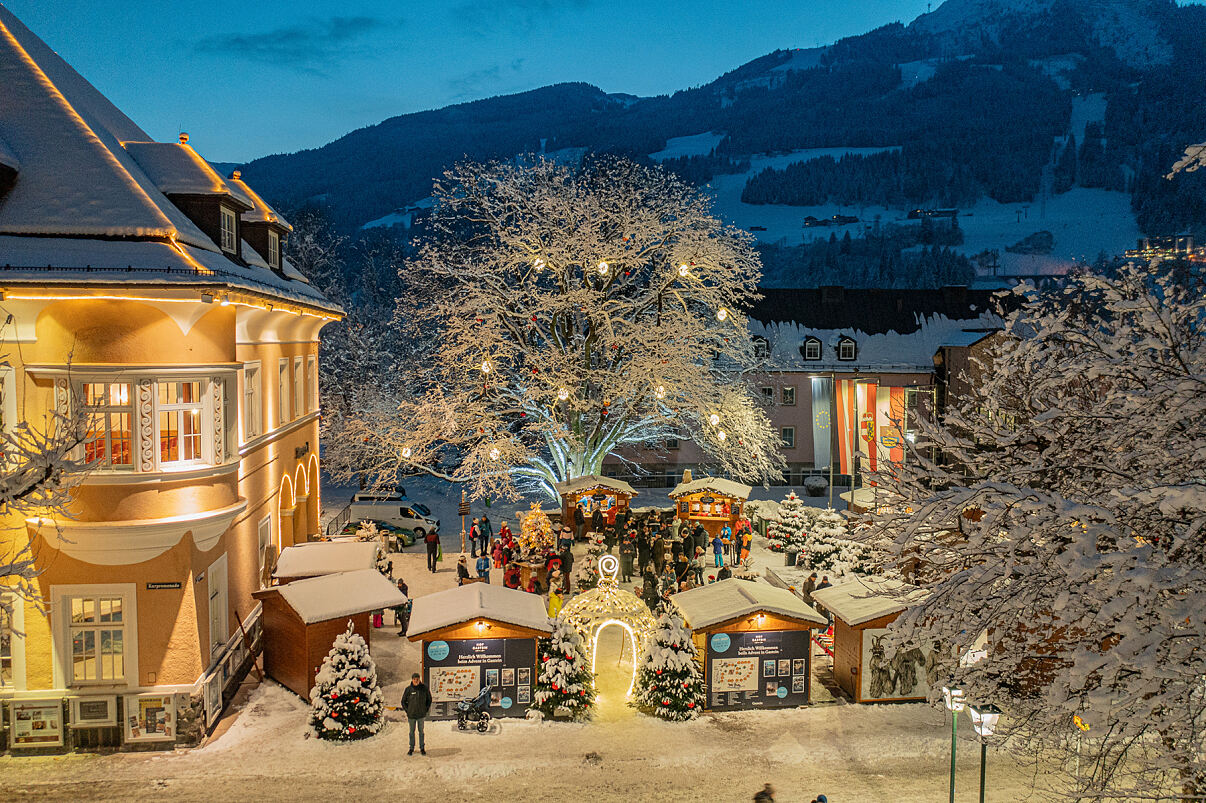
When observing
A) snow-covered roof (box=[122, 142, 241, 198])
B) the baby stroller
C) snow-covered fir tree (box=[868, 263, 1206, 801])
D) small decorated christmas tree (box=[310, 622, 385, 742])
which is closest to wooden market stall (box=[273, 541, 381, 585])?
small decorated christmas tree (box=[310, 622, 385, 742])

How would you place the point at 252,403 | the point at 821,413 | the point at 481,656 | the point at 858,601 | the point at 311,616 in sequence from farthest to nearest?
the point at 821,413, the point at 252,403, the point at 858,601, the point at 311,616, the point at 481,656

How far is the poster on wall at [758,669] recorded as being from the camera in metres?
17.0

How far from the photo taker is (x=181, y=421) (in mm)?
15039

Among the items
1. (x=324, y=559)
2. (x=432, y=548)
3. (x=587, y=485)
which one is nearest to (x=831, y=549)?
(x=587, y=485)

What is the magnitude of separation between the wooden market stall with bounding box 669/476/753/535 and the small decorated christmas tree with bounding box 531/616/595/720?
14180 mm

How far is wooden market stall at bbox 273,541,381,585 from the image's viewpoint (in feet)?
65.3

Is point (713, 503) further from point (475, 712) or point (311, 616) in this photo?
point (311, 616)

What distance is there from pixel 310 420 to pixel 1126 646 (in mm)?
26284

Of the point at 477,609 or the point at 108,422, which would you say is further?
the point at 477,609

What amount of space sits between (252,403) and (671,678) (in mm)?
12194

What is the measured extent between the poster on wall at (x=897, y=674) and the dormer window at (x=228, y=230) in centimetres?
1686

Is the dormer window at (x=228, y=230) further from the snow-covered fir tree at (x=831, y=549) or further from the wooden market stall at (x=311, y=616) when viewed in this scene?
the snow-covered fir tree at (x=831, y=549)

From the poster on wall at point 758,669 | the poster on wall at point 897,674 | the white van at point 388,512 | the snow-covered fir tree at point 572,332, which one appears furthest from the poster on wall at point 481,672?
the white van at point 388,512

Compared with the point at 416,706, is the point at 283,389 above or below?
above
